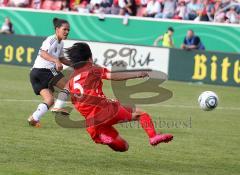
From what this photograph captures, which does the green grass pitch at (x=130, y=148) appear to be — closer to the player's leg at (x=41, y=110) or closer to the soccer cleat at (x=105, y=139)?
the player's leg at (x=41, y=110)

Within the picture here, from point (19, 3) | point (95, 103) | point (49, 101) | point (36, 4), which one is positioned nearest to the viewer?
point (95, 103)

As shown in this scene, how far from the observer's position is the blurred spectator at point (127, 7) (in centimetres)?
3049

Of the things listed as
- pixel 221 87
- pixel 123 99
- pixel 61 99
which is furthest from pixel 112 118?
pixel 221 87

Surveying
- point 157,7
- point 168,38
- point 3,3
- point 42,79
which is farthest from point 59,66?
point 3,3

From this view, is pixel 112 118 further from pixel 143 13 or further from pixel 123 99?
pixel 143 13

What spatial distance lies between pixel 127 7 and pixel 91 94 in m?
21.0

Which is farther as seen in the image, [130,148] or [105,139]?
[130,148]

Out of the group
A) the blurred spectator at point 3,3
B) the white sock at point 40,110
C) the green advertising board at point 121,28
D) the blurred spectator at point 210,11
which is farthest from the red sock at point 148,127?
the blurred spectator at point 3,3

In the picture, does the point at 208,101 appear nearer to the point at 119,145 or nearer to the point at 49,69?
the point at 119,145

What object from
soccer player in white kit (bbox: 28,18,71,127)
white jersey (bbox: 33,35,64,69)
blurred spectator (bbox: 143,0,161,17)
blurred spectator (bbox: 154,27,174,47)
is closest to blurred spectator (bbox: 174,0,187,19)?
blurred spectator (bbox: 143,0,161,17)

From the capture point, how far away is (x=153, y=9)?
98.7 ft

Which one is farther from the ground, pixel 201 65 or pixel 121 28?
pixel 121 28

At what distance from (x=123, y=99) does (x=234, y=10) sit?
32.0 feet

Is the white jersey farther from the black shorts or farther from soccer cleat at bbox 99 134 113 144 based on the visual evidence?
soccer cleat at bbox 99 134 113 144
